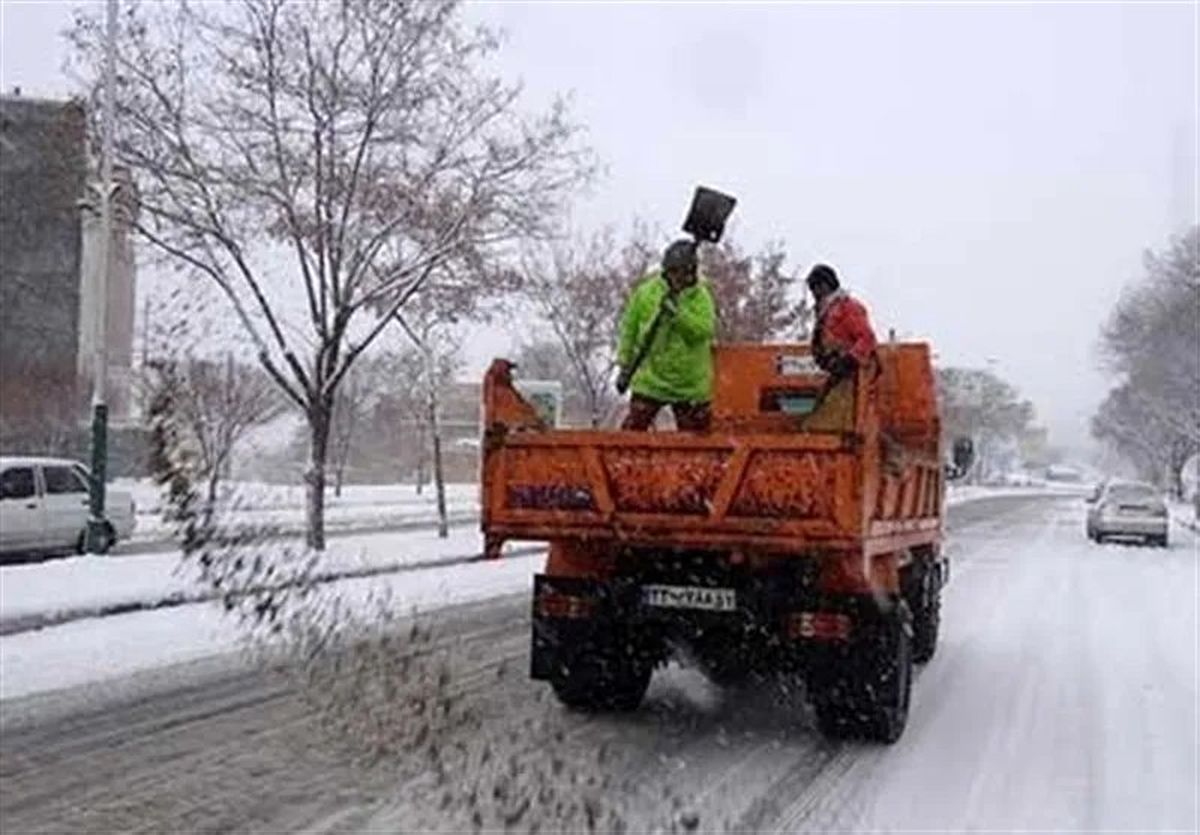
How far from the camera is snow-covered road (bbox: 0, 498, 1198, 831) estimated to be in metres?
6.70

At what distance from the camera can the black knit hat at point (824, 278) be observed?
943 centimetres

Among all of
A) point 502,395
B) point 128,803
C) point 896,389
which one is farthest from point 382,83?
point 128,803

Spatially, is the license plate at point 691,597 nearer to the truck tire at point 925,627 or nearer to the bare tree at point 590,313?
the truck tire at point 925,627

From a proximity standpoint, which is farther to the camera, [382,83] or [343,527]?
[343,527]

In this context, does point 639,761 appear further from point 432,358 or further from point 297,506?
point 297,506

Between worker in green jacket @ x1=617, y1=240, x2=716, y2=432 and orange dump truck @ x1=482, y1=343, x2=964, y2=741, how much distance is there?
27.8 inches

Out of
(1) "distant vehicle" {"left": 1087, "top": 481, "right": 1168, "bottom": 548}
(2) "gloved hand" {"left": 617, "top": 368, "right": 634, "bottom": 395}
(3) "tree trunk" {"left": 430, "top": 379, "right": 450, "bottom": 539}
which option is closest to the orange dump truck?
(2) "gloved hand" {"left": 617, "top": 368, "right": 634, "bottom": 395}

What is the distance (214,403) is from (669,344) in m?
25.0

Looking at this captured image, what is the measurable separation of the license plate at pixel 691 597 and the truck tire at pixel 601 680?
0.76 metres

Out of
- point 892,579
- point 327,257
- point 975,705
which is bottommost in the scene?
point 975,705

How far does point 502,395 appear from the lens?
880cm

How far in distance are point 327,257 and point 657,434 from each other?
13.7 meters

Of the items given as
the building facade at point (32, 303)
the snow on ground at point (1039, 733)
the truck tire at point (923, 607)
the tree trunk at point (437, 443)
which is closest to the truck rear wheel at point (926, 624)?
the truck tire at point (923, 607)

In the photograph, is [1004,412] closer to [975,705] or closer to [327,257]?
[327,257]
